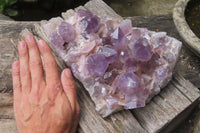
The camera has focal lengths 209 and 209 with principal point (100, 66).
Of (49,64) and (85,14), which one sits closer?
(49,64)

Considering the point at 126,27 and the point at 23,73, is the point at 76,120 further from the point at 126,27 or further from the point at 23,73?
the point at 126,27

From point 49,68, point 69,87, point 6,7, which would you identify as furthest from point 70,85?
point 6,7

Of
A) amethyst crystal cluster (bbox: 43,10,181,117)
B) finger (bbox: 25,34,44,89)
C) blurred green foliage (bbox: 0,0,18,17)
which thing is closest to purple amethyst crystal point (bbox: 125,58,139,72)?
amethyst crystal cluster (bbox: 43,10,181,117)

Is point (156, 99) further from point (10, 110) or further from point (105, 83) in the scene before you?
point (10, 110)

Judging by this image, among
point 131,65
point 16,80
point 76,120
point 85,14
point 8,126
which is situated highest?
point 85,14

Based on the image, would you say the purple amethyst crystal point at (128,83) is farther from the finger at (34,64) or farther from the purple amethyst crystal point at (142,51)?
the finger at (34,64)

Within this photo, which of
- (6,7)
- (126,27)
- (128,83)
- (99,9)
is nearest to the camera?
(128,83)

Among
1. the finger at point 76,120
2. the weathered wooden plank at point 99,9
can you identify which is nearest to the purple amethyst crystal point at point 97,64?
the finger at point 76,120
